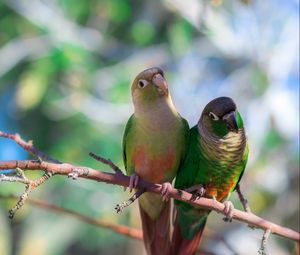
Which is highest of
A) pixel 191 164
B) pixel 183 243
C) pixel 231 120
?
pixel 231 120

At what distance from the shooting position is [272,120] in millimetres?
8125

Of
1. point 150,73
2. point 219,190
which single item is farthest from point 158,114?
point 219,190

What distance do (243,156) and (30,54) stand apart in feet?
26.6

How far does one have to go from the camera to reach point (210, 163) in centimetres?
310

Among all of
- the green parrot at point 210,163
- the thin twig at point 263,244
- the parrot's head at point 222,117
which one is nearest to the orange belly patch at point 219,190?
the green parrot at point 210,163

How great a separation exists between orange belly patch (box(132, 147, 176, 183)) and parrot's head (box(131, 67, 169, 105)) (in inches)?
9.3

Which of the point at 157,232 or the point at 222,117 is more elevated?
the point at 222,117

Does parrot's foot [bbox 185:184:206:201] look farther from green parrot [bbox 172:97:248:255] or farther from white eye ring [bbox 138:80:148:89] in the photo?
white eye ring [bbox 138:80:148:89]

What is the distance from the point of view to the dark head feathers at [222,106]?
2838 mm

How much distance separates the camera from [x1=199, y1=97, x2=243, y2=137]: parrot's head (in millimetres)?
2850

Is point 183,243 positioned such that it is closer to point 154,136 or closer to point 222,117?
point 154,136

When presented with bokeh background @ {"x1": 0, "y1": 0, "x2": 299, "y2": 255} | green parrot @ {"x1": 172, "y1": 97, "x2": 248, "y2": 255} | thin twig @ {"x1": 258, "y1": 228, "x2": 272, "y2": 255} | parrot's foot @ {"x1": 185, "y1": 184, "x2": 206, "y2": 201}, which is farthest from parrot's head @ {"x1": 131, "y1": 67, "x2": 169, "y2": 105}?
bokeh background @ {"x1": 0, "y1": 0, "x2": 299, "y2": 255}

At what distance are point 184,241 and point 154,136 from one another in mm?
588

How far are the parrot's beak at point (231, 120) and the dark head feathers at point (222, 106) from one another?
0.05 feet
